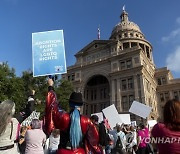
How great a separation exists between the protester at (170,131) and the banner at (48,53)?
3.00 meters

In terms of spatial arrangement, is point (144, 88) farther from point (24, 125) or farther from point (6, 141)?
point (6, 141)

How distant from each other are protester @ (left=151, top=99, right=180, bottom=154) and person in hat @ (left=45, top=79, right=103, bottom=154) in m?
1.12

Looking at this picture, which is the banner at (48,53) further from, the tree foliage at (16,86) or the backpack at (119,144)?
the tree foliage at (16,86)

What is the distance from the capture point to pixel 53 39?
5828 millimetres

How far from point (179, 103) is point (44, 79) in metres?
27.3

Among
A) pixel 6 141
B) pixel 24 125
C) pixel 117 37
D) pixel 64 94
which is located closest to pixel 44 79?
pixel 64 94

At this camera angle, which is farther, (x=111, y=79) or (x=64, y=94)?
(x=111, y=79)

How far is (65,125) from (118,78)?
37.4 m

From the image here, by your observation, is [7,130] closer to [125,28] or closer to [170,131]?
[170,131]

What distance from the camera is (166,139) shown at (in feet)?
9.00

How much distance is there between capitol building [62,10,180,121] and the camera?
38750 millimetres

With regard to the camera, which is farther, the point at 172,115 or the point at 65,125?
the point at 65,125

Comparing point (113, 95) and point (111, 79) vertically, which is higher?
point (111, 79)

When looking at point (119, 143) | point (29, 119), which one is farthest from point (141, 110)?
point (29, 119)
